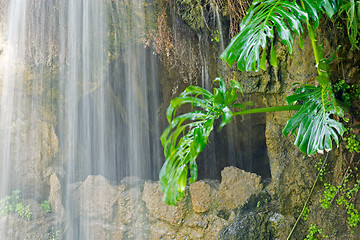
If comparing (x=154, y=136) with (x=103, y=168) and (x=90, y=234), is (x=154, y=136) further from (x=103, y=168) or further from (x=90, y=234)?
(x=90, y=234)

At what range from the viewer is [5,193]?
209 inches

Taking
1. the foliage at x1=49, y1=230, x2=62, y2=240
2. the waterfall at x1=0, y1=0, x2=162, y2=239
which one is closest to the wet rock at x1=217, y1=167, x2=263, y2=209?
the waterfall at x1=0, y1=0, x2=162, y2=239

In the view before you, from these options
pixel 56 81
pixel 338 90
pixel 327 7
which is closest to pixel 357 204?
pixel 338 90

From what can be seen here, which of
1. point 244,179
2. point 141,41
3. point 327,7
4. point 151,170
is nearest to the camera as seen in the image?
point 327,7

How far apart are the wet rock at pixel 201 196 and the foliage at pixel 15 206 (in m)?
2.44

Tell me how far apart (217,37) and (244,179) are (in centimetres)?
169

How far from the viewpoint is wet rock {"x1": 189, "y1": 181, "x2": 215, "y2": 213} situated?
405 cm

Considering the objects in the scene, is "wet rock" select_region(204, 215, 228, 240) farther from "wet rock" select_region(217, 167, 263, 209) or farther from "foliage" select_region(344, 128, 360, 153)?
"foliage" select_region(344, 128, 360, 153)

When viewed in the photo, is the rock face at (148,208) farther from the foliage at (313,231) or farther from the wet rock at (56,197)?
the foliage at (313,231)

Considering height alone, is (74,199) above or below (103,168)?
below

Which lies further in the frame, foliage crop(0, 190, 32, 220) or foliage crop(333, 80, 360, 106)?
foliage crop(0, 190, 32, 220)

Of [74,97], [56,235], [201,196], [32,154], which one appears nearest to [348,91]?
[201,196]

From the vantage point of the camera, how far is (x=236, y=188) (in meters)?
3.95

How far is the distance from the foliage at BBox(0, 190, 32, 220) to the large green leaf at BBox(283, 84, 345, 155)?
4.17 meters
